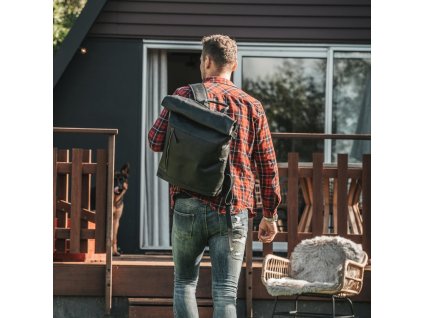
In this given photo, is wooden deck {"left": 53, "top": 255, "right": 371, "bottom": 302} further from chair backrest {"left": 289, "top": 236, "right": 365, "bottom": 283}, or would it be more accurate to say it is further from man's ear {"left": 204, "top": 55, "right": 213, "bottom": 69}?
man's ear {"left": 204, "top": 55, "right": 213, "bottom": 69}

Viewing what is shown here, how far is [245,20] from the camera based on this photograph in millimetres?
8961

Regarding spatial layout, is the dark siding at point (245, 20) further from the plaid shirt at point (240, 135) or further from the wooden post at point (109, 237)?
the plaid shirt at point (240, 135)

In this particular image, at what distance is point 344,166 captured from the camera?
272 inches

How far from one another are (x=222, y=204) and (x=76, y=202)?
Answer: 3.04 metres

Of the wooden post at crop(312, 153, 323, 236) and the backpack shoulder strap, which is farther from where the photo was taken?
the wooden post at crop(312, 153, 323, 236)

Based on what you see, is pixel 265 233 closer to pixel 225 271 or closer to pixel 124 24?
pixel 225 271

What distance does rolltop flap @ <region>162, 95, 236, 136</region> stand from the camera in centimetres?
396

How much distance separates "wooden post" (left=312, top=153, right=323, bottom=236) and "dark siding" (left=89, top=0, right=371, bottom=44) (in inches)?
93.9

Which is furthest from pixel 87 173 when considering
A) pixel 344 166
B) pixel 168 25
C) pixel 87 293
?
pixel 168 25

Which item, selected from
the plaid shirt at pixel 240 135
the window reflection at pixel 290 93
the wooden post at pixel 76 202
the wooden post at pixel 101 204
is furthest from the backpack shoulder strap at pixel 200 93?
the window reflection at pixel 290 93

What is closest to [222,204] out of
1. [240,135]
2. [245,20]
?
[240,135]

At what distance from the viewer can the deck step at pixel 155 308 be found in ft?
21.7

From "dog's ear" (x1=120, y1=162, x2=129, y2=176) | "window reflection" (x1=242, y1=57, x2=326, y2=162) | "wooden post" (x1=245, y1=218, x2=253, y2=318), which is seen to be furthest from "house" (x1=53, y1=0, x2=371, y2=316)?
"wooden post" (x1=245, y1=218, x2=253, y2=318)
